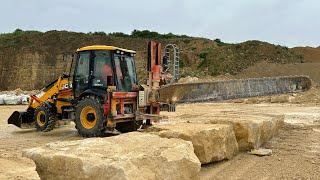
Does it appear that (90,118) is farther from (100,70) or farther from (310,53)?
(310,53)

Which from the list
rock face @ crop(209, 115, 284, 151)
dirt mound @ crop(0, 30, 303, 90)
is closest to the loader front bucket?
rock face @ crop(209, 115, 284, 151)

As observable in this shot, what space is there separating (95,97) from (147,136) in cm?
513

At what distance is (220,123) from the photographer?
858 centimetres

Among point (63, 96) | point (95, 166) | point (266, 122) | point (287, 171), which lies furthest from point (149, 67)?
point (95, 166)

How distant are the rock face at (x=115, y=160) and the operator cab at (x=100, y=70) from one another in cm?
549

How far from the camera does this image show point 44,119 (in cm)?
1240

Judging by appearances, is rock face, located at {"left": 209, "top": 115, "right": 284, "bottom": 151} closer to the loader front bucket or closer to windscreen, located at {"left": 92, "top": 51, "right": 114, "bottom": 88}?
windscreen, located at {"left": 92, "top": 51, "right": 114, "bottom": 88}

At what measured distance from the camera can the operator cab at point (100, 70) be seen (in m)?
11.1

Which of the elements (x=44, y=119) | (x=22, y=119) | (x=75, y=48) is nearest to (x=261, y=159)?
(x=44, y=119)

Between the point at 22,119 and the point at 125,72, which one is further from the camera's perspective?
the point at 22,119

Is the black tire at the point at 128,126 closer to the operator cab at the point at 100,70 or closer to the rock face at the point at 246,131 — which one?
the operator cab at the point at 100,70

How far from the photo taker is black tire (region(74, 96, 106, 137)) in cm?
1080

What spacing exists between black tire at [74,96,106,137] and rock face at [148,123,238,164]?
3.16m

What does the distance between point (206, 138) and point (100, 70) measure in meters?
4.59
